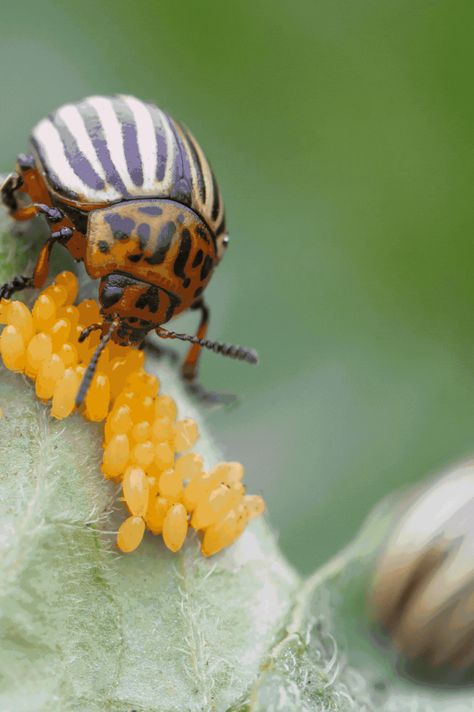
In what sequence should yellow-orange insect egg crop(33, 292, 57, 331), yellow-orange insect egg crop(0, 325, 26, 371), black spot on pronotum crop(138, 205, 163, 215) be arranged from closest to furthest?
yellow-orange insect egg crop(0, 325, 26, 371) → yellow-orange insect egg crop(33, 292, 57, 331) → black spot on pronotum crop(138, 205, 163, 215)

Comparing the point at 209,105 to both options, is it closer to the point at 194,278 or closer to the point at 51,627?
the point at 194,278

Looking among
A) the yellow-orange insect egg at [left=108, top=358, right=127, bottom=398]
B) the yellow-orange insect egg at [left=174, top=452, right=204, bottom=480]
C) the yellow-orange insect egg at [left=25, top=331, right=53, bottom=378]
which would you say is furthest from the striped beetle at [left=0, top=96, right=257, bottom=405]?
the yellow-orange insect egg at [left=174, top=452, right=204, bottom=480]

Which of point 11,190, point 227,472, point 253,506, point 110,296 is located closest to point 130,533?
point 227,472

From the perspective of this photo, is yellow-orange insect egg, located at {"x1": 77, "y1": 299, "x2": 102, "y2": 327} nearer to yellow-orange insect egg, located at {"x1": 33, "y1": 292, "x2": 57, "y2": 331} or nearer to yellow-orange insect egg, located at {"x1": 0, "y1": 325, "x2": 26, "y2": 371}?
yellow-orange insect egg, located at {"x1": 33, "y1": 292, "x2": 57, "y2": 331}

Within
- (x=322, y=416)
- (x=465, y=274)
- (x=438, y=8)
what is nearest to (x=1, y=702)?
(x=322, y=416)

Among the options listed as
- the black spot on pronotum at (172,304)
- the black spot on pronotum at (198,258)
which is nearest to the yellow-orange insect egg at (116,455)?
the black spot on pronotum at (172,304)

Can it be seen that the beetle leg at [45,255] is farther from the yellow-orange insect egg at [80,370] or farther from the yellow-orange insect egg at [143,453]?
the yellow-orange insect egg at [143,453]

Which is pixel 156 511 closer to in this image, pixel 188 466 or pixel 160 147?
pixel 188 466
